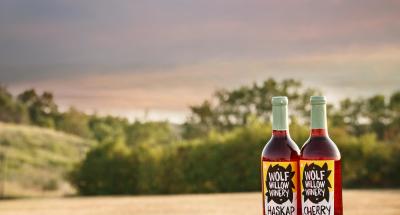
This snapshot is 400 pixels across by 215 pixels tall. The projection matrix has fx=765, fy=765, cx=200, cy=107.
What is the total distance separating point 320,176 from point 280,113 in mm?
254

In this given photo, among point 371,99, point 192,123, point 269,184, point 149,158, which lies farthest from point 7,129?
point 269,184

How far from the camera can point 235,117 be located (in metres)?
30.5

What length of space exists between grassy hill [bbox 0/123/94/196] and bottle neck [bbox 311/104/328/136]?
75.7ft

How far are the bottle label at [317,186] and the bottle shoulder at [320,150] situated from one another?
0.02 metres

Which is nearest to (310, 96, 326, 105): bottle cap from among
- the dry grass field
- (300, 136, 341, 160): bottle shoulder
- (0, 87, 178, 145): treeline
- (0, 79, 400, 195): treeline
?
(300, 136, 341, 160): bottle shoulder

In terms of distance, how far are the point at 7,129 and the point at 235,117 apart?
9.73 meters

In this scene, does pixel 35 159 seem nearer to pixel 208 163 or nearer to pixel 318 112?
pixel 208 163

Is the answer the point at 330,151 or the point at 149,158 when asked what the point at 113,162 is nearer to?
the point at 149,158

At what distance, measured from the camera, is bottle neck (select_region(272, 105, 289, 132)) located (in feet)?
8.00

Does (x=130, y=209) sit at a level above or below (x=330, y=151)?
below

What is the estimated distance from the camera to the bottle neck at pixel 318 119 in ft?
7.89

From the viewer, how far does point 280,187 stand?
7.79 feet

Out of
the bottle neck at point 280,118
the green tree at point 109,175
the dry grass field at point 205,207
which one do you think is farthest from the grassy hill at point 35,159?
the bottle neck at point 280,118

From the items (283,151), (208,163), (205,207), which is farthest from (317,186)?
(208,163)
